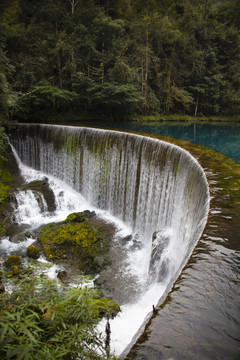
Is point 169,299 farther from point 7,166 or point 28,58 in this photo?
point 28,58

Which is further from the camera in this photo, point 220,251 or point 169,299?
point 220,251

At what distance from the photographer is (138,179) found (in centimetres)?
941

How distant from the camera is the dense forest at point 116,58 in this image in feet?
57.3

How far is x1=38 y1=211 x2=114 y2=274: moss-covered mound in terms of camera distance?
755 cm

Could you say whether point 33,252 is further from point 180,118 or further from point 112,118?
point 180,118

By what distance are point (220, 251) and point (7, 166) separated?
477 inches

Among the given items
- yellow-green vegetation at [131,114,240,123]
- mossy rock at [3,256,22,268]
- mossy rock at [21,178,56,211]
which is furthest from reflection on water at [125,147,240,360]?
yellow-green vegetation at [131,114,240,123]

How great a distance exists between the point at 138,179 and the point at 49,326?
26.1 ft

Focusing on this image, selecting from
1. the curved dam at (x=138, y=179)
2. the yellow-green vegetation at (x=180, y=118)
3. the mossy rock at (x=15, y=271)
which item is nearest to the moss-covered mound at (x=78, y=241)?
the mossy rock at (x=15, y=271)

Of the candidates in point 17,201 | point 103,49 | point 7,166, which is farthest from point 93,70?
point 17,201

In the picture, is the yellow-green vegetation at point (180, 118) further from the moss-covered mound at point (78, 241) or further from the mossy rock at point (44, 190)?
the moss-covered mound at point (78, 241)

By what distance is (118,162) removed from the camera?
414 inches

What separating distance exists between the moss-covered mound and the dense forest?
619cm

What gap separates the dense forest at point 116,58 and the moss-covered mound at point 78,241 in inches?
244
